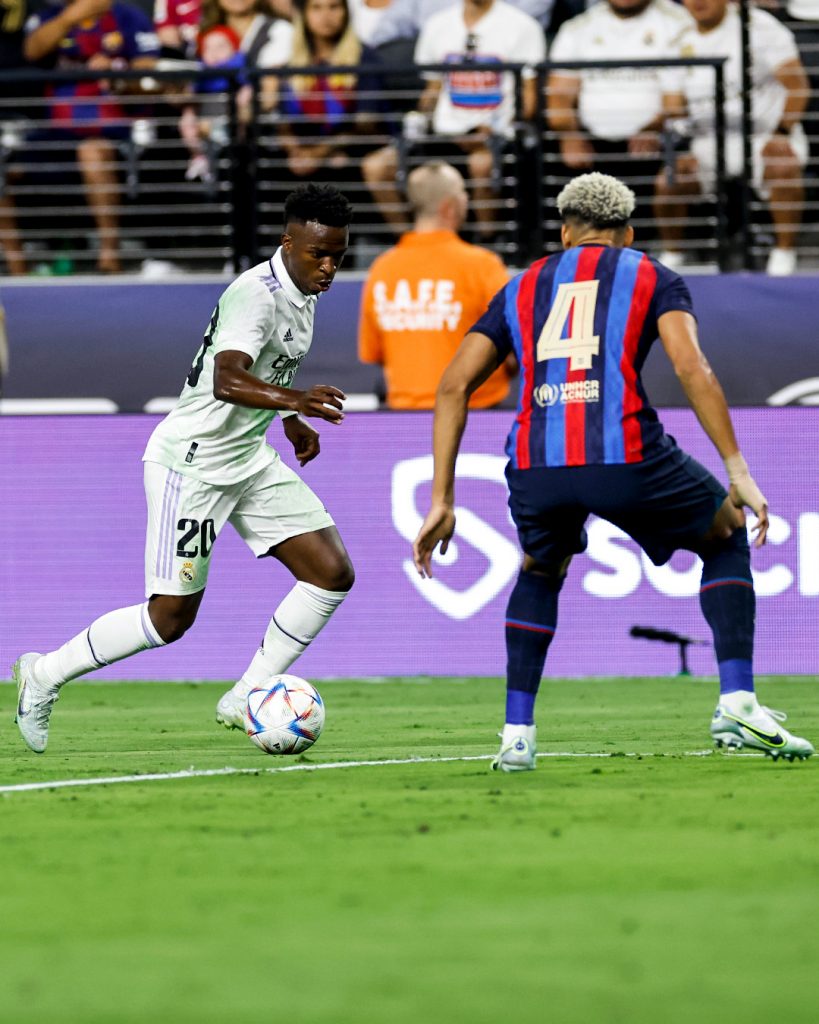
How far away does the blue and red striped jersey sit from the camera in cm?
639

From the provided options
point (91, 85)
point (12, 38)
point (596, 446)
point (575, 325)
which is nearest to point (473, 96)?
point (91, 85)

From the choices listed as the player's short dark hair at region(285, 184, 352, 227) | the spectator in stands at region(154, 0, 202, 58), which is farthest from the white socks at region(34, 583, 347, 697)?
the spectator in stands at region(154, 0, 202, 58)

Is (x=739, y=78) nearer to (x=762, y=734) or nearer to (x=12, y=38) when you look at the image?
(x=12, y=38)

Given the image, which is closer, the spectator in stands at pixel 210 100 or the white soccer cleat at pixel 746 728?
the white soccer cleat at pixel 746 728

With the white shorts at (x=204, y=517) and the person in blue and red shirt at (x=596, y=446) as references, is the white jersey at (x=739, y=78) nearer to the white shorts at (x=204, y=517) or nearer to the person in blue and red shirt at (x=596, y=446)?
the white shorts at (x=204, y=517)

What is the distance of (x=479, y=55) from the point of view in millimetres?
13633

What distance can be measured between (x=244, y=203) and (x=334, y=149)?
869 mm

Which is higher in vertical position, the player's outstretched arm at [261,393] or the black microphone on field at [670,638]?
the player's outstretched arm at [261,393]

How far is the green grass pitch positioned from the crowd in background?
685 centimetres

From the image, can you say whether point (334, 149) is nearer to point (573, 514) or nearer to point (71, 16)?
point (71, 16)

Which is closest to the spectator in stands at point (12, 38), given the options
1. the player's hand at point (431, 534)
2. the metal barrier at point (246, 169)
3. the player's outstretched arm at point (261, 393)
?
the metal barrier at point (246, 169)

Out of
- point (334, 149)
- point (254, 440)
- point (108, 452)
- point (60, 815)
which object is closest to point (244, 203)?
point (334, 149)

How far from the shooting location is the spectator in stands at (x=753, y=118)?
13289 millimetres

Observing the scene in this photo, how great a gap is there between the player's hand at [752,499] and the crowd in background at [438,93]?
701 centimetres
